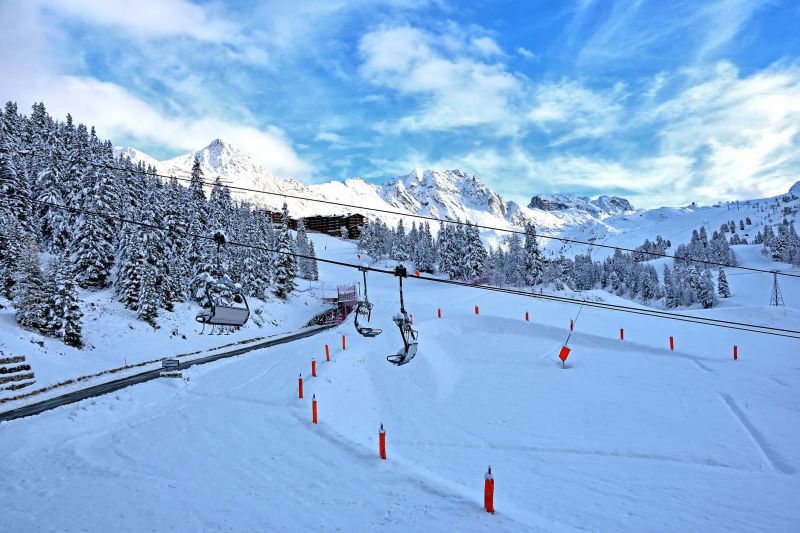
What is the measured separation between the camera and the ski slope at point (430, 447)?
9766mm

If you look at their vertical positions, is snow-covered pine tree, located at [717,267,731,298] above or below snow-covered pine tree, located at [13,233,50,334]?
below


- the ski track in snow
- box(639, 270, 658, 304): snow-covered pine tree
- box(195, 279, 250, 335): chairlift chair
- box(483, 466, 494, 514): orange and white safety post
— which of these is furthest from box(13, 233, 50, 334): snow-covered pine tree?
box(639, 270, 658, 304): snow-covered pine tree

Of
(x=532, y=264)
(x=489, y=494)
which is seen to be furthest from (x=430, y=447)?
(x=532, y=264)

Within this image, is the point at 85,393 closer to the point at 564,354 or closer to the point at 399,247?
the point at 564,354

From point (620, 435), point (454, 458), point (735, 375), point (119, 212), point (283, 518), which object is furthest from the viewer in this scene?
point (119, 212)

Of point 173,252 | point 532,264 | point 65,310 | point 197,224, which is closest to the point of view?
point 65,310

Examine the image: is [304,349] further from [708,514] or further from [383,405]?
[708,514]

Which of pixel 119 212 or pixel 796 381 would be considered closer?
pixel 796 381

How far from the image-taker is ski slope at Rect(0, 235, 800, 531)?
32.0ft

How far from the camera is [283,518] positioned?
920 centimetres

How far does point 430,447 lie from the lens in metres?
15.5

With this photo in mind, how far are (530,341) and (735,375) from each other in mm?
12219

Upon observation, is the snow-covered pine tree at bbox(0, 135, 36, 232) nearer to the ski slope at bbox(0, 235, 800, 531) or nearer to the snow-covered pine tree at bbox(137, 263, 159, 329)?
the snow-covered pine tree at bbox(137, 263, 159, 329)

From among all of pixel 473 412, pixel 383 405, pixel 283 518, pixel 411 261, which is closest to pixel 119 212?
pixel 383 405
